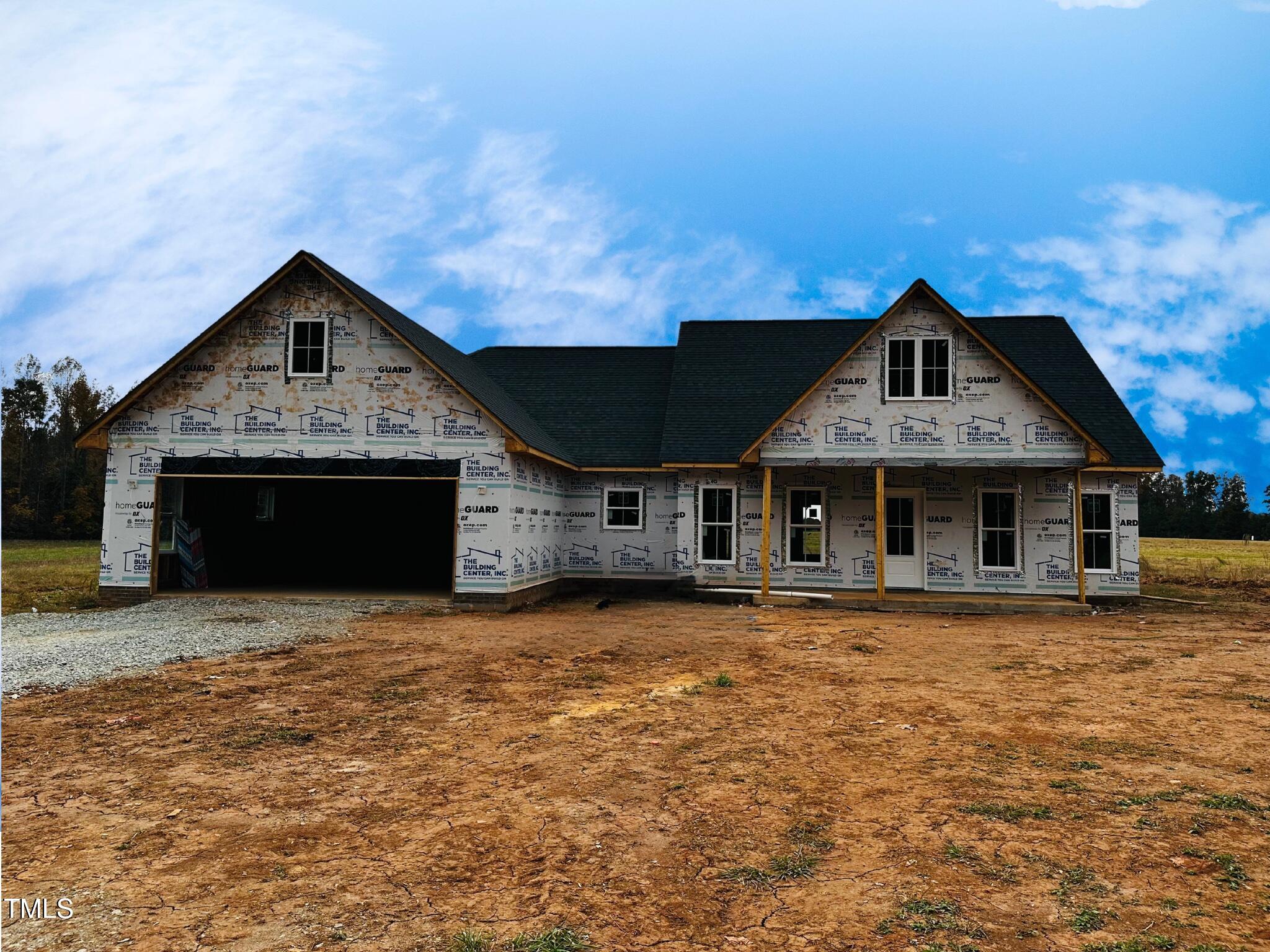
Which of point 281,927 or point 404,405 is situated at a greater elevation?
point 404,405

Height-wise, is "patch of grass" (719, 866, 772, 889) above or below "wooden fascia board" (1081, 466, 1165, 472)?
below

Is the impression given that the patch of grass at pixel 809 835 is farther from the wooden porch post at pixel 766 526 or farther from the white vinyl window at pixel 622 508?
the white vinyl window at pixel 622 508

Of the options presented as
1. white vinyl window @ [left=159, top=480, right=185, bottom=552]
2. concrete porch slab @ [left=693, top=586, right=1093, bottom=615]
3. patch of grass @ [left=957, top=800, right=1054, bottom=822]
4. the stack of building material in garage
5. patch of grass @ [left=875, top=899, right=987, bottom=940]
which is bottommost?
patch of grass @ [left=875, top=899, right=987, bottom=940]

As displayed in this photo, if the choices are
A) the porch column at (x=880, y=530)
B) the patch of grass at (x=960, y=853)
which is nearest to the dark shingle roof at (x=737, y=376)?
the porch column at (x=880, y=530)

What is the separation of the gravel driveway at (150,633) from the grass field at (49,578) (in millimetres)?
997

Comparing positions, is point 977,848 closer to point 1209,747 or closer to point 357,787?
point 1209,747

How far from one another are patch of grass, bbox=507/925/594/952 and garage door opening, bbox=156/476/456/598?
45.5 feet

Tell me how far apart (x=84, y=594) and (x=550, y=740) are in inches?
614

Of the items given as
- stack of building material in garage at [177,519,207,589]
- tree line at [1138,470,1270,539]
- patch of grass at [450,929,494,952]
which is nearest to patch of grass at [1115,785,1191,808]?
patch of grass at [450,929,494,952]

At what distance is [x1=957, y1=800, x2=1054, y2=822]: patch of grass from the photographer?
17.3 feet

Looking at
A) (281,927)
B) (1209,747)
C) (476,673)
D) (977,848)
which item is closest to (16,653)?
(476,673)

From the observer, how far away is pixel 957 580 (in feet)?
60.4

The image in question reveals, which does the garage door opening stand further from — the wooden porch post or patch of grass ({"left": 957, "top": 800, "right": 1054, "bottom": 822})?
patch of grass ({"left": 957, "top": 800, "right": 1054, "bottom": 822})

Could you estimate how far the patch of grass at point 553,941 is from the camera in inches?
148
